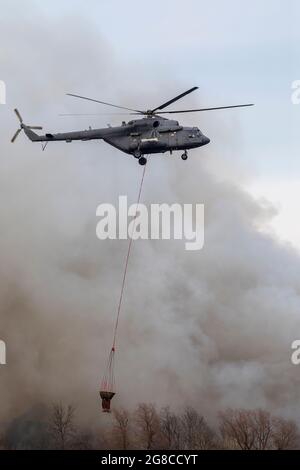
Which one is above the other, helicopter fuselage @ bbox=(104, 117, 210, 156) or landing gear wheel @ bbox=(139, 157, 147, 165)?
helicopter fuselage @ bbox=(104, 117, 210, 156)

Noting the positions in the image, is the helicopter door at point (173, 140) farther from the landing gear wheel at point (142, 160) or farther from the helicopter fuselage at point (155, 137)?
the landing gear wheel at point (142, 160)

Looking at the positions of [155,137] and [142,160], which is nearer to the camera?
[142,160]

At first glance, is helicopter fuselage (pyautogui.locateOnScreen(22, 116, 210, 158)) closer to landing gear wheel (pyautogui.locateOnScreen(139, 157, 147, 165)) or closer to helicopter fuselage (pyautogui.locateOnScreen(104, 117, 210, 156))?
helicopter fuselage (pyautogui.locateOnScreen(104, 117, 210, 156))

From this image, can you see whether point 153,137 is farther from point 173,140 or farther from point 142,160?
→ point 142,160

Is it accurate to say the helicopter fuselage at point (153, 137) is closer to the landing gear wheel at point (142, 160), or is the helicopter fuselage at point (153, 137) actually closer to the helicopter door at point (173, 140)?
the helicopter door at point (173, 140)

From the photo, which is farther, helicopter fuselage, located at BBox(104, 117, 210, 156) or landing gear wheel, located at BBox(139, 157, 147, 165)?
helicopter fuselage, located at BBox(104, 117, 210, 156)

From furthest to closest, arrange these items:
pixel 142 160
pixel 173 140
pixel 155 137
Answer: pixel 173 140, pixel 155 137, pixel 142 160

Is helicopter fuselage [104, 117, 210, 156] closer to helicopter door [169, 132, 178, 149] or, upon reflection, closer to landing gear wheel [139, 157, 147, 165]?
helicopter door [169, 132, 178, 149]

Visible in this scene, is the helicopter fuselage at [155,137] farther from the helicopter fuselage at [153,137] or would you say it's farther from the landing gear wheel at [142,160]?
the landing gear wheel at [142,160]

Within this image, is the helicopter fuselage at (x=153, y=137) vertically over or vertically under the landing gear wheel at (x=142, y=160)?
over

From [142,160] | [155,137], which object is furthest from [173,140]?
[142,160]

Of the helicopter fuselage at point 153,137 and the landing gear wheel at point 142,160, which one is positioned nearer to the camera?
the landing gear wheel at point 142,160

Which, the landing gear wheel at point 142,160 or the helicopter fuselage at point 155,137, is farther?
the helicopter fuselage at point 155,137

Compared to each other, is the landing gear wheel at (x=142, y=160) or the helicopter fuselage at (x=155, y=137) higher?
the helicopter fuselage at (x=155, y=137)
